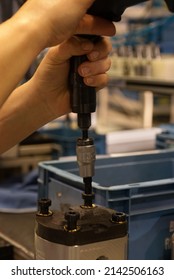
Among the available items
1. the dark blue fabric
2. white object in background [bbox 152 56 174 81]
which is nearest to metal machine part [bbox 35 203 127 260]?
the dark blue fabric

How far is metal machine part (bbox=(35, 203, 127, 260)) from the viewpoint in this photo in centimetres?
66

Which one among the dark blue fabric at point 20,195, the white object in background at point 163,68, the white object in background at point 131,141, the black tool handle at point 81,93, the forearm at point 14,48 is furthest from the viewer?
the white object in background at point 163,68

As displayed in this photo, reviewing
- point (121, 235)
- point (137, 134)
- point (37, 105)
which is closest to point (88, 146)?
point (121, 235)

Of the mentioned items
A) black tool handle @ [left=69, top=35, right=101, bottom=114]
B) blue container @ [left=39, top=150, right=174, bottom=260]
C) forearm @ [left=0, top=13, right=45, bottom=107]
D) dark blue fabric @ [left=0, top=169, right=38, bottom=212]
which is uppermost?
forearm @ [left=0, top=13, right=45, bottom=107]

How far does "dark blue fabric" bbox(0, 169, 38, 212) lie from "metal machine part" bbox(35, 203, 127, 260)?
2.36 ft

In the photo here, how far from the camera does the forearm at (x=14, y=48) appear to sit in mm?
646

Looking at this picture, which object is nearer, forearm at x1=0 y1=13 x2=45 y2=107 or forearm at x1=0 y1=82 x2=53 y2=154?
forearm at x1=0 y1=13 x2=45 y2=107

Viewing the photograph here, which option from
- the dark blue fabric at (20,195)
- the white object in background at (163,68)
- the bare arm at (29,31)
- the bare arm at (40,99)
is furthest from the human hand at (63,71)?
the white object in background at (163,68)

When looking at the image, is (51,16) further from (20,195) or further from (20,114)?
(20,195)

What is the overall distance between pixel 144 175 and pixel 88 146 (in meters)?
0.68

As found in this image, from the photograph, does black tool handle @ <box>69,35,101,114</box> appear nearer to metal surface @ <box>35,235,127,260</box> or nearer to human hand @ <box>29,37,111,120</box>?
human hand @ <box>29,37,111,120</box>

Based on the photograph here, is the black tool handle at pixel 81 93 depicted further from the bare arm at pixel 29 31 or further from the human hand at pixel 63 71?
the bare arm at pixel 29 31

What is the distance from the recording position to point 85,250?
666 mm

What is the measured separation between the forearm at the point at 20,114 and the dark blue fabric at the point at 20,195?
0.47 meters
